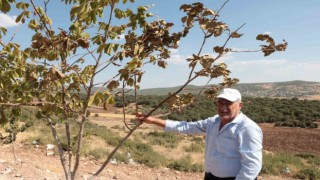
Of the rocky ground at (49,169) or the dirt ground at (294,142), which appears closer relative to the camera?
the rocky ground at (49,169)

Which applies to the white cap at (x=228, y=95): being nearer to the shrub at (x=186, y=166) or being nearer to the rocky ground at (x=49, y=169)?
the rocky ground at (x=49, y=169)

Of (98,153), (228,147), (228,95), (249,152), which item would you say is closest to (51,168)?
(98,153)

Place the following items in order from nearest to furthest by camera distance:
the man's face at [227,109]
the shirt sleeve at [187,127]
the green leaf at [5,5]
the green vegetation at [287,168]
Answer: the green leaf at [5,5] → the man's face at [227,109] → the shirt sleeve at [187,127] → the green vegetation at [287,168]

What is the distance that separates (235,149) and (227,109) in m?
0.40

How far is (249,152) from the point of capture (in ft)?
9.80

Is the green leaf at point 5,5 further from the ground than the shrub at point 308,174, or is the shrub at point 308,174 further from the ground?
the green leaf at point 5,5

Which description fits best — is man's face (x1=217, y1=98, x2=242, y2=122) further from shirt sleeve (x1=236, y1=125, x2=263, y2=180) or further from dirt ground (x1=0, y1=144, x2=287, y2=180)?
dirt ground (x1=0, y1=144, x2=287, y2=180)

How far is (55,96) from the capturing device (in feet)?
10.5

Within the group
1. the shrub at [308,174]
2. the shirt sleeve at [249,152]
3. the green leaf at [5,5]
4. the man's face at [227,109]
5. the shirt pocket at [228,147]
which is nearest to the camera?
the green leaf at [5,5]

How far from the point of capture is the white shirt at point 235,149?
3.00m

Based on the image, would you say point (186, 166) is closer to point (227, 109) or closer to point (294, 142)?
point (227, 109)

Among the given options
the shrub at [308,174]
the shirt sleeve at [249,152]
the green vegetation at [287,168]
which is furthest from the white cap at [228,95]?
the shrub at [308,174]

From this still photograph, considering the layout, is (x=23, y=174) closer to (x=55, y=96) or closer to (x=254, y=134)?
(x=55, y=96)

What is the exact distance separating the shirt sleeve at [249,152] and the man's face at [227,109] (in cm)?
26
